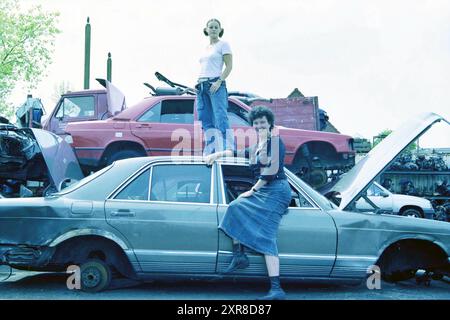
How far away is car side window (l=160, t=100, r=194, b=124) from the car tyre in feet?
10.6

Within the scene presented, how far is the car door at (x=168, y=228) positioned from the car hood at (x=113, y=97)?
4227 mm

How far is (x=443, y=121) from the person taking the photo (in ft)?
14.9

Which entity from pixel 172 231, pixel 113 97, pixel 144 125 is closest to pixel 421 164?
pixel 113 97

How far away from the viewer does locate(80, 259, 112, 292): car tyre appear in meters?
3.95

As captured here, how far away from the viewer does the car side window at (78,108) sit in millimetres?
8484

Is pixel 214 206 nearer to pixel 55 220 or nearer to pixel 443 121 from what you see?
pixel 55 220

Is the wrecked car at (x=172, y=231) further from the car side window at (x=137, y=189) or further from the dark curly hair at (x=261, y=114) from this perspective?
the dark curly hair at (x=261, y=114)

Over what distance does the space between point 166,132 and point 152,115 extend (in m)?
0.42

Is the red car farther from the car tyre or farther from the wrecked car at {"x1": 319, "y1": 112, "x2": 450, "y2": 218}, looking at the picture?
the car tyre

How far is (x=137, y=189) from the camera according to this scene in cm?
411

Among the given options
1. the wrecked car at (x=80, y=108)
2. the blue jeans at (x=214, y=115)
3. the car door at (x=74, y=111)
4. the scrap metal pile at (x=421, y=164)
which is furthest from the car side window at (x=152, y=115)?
the scrap metal pile at (x=421, y=164)

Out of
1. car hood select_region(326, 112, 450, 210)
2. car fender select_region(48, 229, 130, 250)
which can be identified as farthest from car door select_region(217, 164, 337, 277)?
car fender select_region(48, 229, 130, 250)

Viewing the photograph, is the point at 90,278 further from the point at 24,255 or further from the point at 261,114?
the point at 261,114
